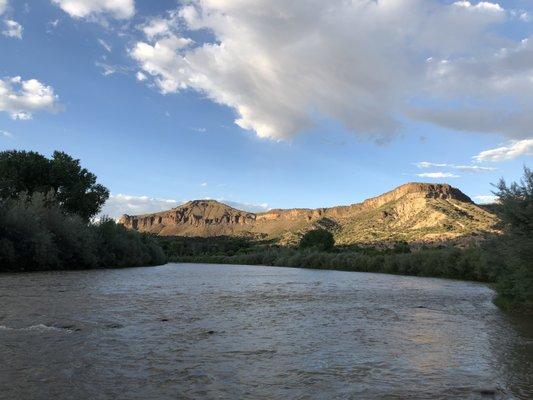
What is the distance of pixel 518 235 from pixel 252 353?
513 inches

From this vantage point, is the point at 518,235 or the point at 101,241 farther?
the point at 101,241

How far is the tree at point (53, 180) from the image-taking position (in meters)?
62.9

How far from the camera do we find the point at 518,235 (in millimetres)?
19328

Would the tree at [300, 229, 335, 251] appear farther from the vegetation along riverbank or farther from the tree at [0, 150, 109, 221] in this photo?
the tree at [0, 150, 109, 221]

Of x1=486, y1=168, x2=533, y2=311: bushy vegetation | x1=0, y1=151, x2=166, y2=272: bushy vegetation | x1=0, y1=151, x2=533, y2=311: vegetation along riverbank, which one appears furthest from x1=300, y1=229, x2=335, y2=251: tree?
x1=486, y1=168, x2=533, y2=311: bushy vegetation

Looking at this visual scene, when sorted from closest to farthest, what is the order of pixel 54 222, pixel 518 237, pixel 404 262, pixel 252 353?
pixel 252 353
pixel 518 237
pixel 54 222
pixel 404 262

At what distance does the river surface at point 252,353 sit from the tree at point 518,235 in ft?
5.19

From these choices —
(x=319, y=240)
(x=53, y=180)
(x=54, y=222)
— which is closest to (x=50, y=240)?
(x=54, y=222)

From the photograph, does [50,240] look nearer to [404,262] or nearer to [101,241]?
[101,241]

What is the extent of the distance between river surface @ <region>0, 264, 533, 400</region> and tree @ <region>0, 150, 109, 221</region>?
46.5 m

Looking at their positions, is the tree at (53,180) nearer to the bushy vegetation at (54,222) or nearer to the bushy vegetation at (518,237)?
the bushy vegetation at (54,222)

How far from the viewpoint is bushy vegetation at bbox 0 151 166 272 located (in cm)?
4609

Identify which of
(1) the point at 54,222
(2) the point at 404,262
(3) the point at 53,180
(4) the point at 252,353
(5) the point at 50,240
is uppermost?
(3) the point at 53,180

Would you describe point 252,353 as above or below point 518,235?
below
